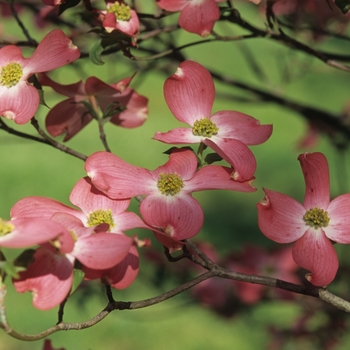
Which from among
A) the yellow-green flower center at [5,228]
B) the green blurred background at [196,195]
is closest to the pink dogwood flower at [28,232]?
the yellow-green flower center at [5,228]

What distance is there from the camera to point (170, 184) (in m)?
0.60

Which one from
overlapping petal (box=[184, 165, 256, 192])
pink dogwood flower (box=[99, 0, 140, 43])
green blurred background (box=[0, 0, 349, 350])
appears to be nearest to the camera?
overlapping petal (box=[184, 165, 256, 192])

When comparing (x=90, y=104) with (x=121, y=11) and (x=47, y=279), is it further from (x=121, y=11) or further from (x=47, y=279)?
(x=47, y=279)

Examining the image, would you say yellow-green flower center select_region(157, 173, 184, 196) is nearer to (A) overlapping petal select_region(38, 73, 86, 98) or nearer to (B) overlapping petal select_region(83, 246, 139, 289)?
(B) overlapping petal select_region(83, 246, 139, 289)

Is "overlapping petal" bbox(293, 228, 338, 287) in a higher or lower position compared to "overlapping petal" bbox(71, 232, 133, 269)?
lower

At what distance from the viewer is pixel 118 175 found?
595 millimetres

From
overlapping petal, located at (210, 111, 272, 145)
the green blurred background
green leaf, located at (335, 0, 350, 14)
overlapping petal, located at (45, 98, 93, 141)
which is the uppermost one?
green leaf, located at (335, 0, 350, 14)

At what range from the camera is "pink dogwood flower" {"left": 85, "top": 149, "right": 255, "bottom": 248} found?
570 millimetres

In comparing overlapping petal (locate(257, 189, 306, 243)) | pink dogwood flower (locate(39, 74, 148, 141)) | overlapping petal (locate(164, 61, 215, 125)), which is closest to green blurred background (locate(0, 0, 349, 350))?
pink dogwood flower (locate(39, 74, 148, 141))

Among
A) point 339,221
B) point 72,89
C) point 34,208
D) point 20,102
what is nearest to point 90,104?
point 72,89

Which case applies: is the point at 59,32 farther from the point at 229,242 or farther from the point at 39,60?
the point at 229,242

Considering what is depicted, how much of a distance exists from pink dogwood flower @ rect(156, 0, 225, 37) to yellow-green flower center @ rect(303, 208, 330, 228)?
0.23 m

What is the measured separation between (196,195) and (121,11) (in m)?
2.34

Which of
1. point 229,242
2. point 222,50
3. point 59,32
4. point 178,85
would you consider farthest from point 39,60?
point 222,50
